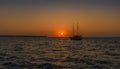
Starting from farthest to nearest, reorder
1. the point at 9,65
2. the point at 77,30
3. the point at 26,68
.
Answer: the point at 77,30, the point at 9,65, the point at 26,68

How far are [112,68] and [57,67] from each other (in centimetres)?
463

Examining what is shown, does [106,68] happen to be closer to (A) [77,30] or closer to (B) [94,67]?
(B) [94,67]

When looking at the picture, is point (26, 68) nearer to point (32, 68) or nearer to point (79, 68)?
point (32, 68)

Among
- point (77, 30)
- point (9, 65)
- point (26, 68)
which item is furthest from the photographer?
point (77, 30)

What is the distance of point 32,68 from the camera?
22.6 m

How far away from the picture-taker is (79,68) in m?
23.1

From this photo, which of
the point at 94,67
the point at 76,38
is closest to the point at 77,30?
the point at 76,38

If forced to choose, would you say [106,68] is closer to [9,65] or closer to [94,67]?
[94,67]

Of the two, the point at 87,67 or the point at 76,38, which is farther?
the point at 76,38

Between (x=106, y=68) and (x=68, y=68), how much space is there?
126 inches

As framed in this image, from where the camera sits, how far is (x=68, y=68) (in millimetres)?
22984

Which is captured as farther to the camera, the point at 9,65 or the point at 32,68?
the point at 9,65

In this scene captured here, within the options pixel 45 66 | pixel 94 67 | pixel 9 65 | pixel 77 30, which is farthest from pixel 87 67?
pixel 77 30

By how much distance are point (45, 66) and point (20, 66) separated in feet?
7.03
